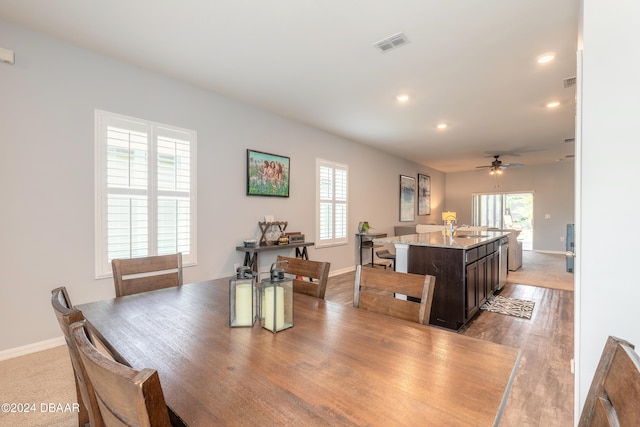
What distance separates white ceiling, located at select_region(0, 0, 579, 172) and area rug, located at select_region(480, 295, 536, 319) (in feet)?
8.76

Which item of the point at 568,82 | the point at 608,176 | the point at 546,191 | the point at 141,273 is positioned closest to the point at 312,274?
the point at 141,273

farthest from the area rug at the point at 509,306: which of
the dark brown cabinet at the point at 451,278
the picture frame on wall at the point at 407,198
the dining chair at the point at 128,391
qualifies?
the dining chair at the point at 128,391

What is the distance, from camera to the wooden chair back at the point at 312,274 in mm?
1637

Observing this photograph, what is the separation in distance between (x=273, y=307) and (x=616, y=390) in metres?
0.93

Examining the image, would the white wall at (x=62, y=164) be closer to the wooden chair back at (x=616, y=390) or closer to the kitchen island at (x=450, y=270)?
the kitchen island at (x=450, y=270)

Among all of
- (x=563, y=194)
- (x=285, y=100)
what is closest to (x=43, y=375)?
(x=285, y=100)

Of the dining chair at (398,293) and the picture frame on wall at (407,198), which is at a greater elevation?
the picture frame on wall at (407,198)

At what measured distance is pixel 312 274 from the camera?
1.73 m

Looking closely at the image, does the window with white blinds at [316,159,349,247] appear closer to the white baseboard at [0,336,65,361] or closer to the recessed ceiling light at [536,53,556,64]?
the recessed ceiling light at [536,53,556,64]

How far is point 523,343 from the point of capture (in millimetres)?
2773

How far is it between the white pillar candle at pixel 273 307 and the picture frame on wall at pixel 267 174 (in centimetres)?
303

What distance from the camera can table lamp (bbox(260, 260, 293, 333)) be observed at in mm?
1122

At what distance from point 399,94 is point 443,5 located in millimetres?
1572

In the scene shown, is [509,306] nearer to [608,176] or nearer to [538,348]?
[538,348]
